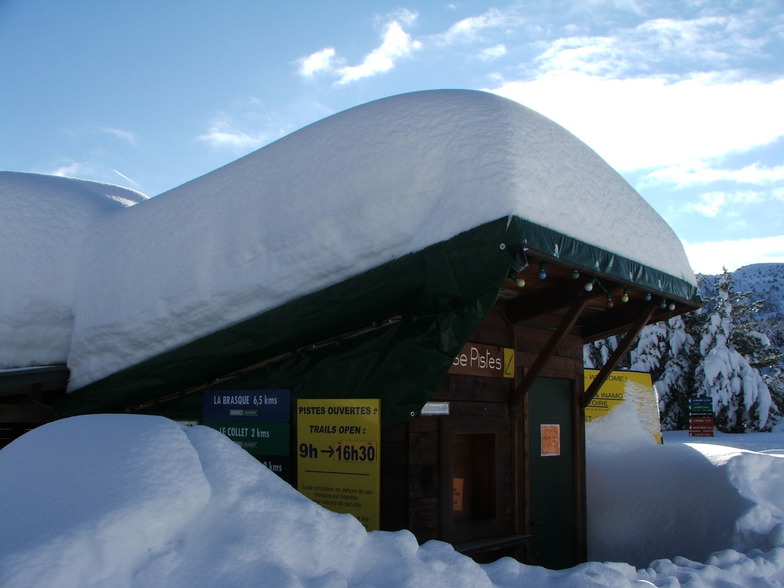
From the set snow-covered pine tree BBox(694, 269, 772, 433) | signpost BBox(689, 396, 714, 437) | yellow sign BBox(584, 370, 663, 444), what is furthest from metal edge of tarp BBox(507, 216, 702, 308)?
snow-covered pine tree BBox(694, 269, 772, 433)

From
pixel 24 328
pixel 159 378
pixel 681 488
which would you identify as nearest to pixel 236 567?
pixel 159 378

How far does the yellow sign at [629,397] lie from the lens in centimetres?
1208

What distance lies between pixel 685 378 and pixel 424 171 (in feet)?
93.4

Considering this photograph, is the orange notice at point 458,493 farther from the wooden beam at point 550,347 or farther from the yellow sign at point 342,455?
the yellow sign at point 342,455

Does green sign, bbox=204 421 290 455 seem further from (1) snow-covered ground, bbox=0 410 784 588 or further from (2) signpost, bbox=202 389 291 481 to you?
(1) snow-covered ground, bbox=0 410 784 588

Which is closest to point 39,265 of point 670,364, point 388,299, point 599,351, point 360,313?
point 360,313

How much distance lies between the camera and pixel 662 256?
5844 millimetres

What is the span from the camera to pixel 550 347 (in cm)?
591

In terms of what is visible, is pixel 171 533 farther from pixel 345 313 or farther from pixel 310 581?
pixel 345 313

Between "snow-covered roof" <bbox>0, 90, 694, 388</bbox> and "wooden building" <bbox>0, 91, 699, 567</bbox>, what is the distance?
2 centimetres

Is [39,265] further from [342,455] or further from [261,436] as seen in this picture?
[342,455]

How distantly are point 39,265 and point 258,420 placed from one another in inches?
112

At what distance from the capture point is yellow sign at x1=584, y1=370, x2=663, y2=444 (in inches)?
476

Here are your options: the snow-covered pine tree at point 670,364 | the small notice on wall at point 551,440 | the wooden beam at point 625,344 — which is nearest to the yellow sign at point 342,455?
the small notice on wall at point 551,440
